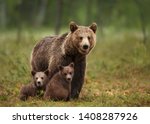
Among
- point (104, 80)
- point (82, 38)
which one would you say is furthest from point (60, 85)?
point (104, 80)

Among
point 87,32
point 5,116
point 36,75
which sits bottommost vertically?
point 5,116

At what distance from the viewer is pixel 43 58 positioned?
39.5ft

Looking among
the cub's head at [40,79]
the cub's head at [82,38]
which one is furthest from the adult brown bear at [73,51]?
the cub's head at [40,79]

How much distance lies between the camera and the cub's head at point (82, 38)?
1083cm

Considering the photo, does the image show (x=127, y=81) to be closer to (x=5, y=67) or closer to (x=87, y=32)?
(x=87, y=32)

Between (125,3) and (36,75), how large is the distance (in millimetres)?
13321

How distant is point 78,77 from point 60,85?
26.0 inches

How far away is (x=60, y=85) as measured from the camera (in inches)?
427

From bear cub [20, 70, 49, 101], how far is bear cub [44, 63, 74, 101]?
19 centimetres

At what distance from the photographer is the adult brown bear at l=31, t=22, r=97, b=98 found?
432 inches

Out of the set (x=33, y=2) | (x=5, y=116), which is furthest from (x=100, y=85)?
(x=33, y=2)

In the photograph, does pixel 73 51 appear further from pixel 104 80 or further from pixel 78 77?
pixel 104 80

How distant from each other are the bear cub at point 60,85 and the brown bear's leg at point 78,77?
1.19 ft

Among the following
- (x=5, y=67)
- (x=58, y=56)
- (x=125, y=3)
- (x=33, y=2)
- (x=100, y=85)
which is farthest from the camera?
(x=33, y=2)
